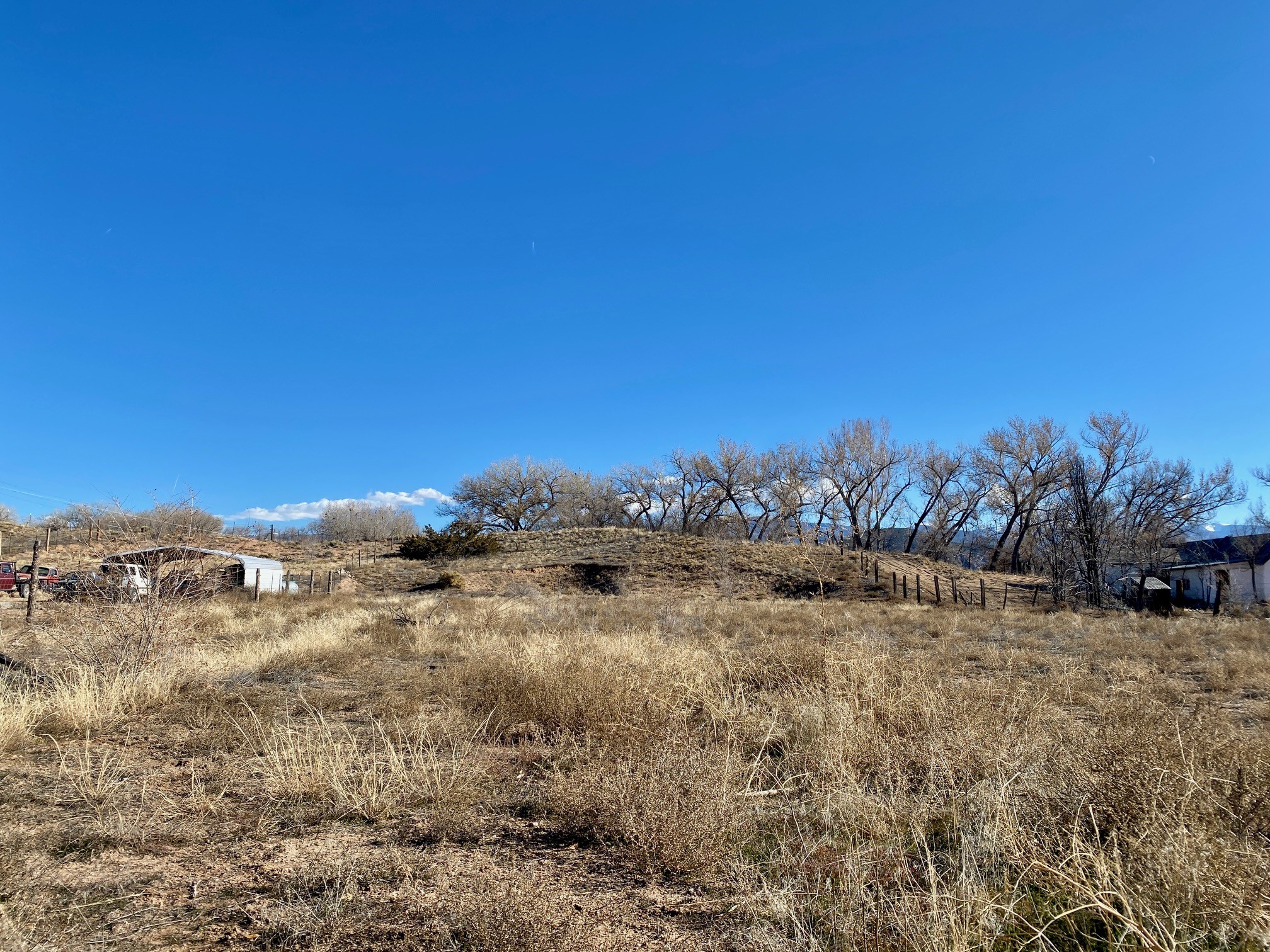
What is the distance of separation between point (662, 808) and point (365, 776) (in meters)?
1.94

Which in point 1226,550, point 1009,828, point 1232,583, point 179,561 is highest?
point 1226,550

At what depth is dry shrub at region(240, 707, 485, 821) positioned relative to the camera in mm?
4133

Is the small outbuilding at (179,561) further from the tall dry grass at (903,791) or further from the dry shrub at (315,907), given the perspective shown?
the dry shrub at (315,907)

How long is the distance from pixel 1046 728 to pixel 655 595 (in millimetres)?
26022

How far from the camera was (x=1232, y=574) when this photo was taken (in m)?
38.8

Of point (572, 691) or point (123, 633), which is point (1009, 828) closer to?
point (572, 691)

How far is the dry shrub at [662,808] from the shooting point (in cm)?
338

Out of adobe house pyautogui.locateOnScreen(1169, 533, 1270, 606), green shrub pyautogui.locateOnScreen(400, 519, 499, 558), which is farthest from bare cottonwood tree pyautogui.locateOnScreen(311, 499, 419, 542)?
adobe house pyautogui.locateOnScreen(1169, 533, 1270, 606)

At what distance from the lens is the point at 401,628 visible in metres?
13.9

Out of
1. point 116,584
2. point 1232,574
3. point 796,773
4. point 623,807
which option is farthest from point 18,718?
point 1232,574

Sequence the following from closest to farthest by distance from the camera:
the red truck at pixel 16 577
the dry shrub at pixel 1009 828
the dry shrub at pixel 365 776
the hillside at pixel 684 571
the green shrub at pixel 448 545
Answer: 1. the dry shrub at pixel 1009 828
2. the dry shrub at pixel 365 776
3. the red truck at pixel 16 577
4. the hillside at pixel 684 571
5. the green shrub at pixel 448 545

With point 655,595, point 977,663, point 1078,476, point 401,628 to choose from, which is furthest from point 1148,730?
point 1078,476

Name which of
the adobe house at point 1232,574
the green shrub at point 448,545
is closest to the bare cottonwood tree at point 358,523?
the green shrub at point 448,545

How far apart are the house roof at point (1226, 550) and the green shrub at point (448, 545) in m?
39.9
